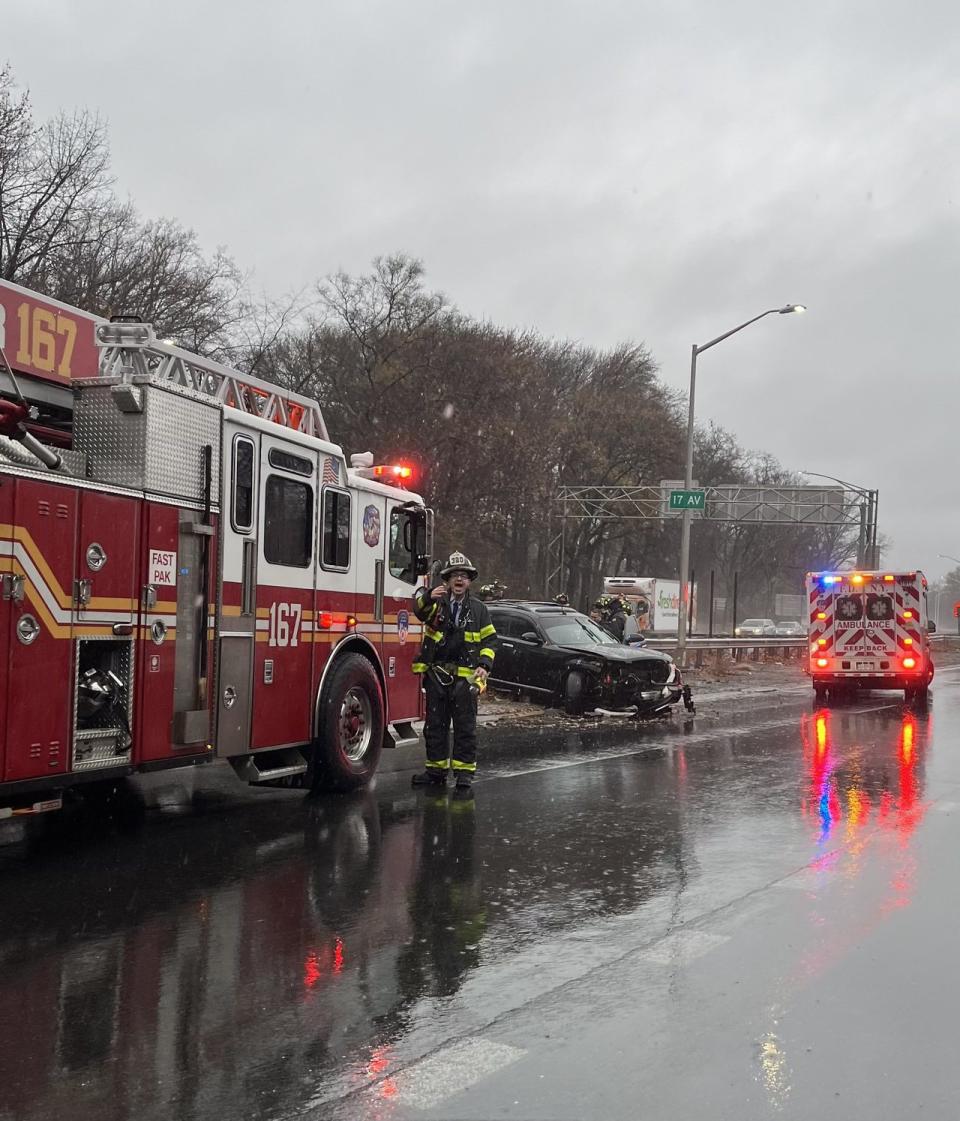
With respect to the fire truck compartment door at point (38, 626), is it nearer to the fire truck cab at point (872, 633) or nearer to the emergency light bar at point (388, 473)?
the emergency light bar at point (388, 473)

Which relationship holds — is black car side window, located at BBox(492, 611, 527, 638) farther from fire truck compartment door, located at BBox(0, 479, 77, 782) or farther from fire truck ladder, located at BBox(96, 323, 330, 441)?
fire truck compartment door, located at BBox(0, 479, 77, 782)

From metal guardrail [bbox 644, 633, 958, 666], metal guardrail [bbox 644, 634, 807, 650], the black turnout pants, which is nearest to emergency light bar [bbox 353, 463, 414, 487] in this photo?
the black turnout pants

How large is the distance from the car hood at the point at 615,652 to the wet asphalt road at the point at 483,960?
6856 millimetres

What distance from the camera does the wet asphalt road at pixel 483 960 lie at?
379cm

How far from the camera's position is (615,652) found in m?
16.6

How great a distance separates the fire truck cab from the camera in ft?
71.3

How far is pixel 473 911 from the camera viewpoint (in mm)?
→ 5949

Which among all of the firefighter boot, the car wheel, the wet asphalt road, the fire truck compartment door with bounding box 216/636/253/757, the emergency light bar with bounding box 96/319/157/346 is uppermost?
the emergency light bar with bounding box 96/319/157/346

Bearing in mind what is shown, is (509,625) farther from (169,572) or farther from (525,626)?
(169,572)

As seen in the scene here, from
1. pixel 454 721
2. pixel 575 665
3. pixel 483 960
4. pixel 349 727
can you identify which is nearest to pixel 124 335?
pixel 349 727

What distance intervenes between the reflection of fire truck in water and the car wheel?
661 centimetres

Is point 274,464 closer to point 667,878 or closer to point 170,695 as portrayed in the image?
point 170,695

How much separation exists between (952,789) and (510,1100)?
7891mm

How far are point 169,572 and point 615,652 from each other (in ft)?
33.0
